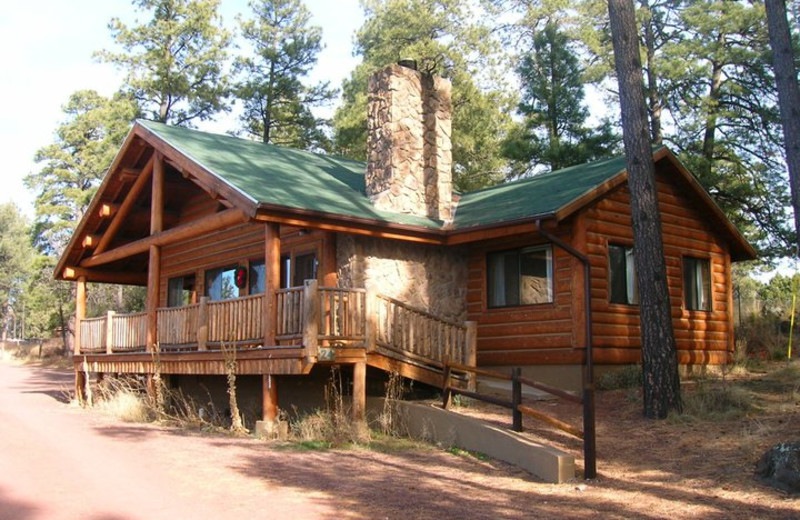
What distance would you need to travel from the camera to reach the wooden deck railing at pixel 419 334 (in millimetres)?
13258

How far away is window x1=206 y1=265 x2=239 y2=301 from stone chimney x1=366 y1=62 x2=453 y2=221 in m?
4.64

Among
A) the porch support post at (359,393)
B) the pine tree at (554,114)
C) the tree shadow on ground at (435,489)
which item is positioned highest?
the pine tree at (554,114)

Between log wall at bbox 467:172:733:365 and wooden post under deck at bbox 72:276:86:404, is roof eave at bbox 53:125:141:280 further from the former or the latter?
log wall at bbox 467:172:733:365

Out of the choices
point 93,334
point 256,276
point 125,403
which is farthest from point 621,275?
point 93,334

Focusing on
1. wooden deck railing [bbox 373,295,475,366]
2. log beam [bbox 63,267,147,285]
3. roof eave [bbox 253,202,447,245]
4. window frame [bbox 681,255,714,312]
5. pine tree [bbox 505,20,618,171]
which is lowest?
wooden deck railing [bbox 373,295,475,366]

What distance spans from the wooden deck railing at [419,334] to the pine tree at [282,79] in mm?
25750

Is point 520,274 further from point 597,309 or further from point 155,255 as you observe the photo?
point 155,255

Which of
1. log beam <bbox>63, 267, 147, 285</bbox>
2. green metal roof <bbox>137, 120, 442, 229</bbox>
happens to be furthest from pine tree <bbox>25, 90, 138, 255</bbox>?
green metal roof <bbox>137, 120, 442, 229</bbox>

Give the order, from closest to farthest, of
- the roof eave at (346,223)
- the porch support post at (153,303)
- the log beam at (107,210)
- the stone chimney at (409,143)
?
the roof eave at (346,223)
the stone chimney at (409,143)
the porch support post at (153,303)
the log beam at (107,210)

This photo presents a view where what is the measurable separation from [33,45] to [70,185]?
70.4 ft

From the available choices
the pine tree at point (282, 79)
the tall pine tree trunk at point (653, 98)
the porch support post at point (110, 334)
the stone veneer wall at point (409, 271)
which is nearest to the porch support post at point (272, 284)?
the stone veneer wall at point (409, 271)

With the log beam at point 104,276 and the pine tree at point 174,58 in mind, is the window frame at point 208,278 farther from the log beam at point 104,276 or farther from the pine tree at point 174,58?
the pine tree at point 174,58

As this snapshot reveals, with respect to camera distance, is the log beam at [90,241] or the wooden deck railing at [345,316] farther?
the log beam at [90,241]

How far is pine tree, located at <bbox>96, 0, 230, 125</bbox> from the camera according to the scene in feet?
124
